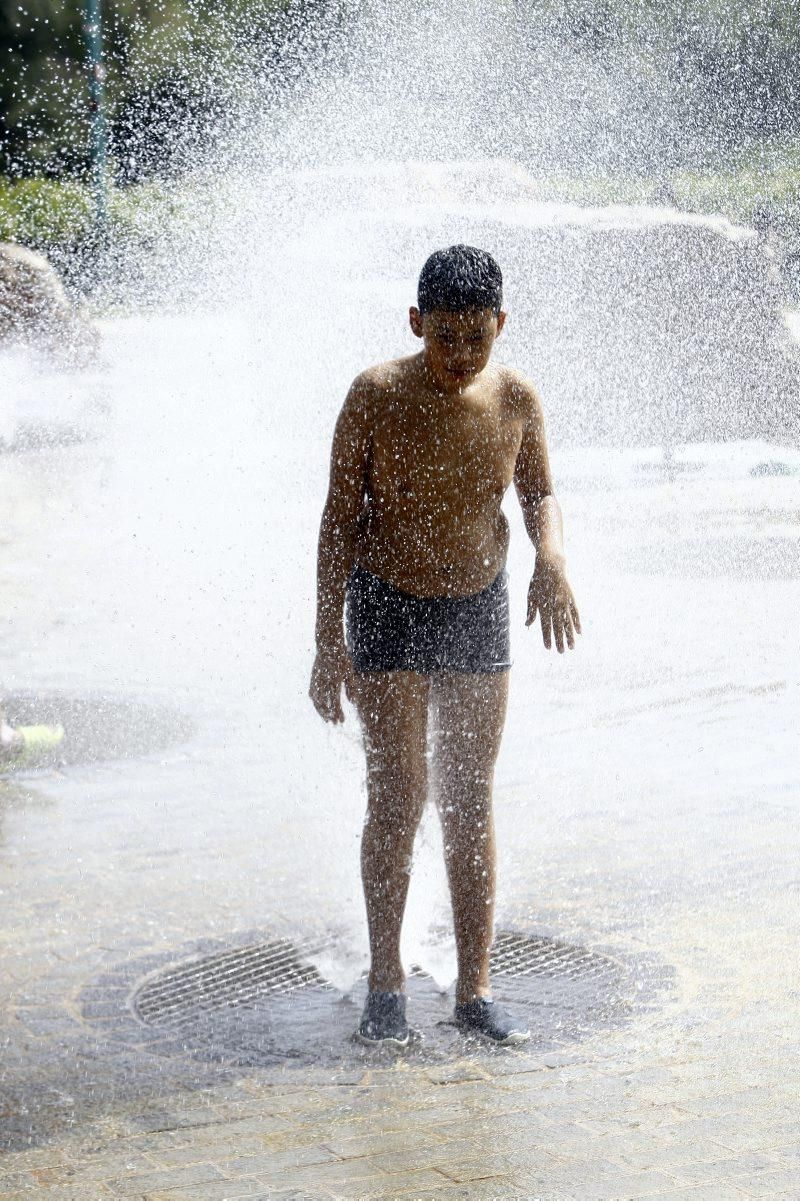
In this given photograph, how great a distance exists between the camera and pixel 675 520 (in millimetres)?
11602

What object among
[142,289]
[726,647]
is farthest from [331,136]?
[726,647]

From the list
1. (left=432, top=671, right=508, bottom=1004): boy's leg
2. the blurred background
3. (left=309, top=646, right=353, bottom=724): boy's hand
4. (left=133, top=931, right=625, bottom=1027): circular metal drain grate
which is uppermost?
the blurred background

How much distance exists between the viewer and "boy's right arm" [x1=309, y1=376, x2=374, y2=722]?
11.5 ft

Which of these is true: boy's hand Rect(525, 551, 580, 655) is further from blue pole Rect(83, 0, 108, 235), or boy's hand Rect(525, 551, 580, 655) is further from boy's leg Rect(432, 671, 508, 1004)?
blue pole Rect(83, 0, 108, 235)

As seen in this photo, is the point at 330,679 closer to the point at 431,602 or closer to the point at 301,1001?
the point at 431,602

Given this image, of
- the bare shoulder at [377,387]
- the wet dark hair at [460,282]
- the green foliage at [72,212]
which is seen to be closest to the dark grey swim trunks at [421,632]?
the bare shoulder at [377,387]

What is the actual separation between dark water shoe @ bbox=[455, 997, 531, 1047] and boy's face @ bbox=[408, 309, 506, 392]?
1.27 meters

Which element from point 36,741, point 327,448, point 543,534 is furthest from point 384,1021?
point 327,448

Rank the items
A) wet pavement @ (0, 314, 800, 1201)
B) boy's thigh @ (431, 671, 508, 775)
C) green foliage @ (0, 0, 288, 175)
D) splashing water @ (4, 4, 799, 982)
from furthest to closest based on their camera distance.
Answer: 1. green foliage @ (0, 0, 288, 175)
2. splashing water @ (4, 4, 799, 982)
3. boy's thigh @ (431, 671, 508, 775)
4. wet pavement @ (0, 314, 800, 1201)

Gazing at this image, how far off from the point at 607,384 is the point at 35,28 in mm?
16745

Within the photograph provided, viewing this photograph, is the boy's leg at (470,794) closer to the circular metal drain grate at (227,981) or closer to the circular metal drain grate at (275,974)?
the circular metal drain grate at (275,974)

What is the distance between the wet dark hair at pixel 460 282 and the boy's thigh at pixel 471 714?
2.54ft

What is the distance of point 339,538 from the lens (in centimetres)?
358

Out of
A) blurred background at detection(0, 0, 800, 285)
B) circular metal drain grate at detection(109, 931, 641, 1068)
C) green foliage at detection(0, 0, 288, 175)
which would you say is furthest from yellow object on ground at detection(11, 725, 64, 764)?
green foliage at detection(0, 0, 288, 175)
